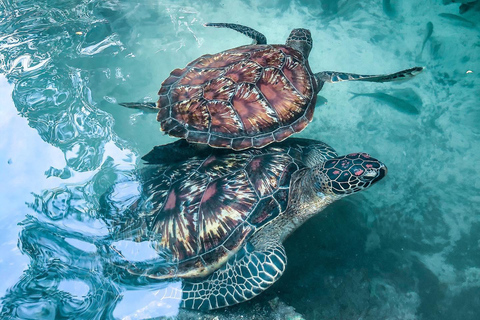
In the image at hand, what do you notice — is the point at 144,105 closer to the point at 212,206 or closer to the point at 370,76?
the point at 212,206

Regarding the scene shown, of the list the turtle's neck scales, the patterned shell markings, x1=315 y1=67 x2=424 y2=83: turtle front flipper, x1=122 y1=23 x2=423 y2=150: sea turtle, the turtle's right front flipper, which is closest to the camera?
the patterned shell markings

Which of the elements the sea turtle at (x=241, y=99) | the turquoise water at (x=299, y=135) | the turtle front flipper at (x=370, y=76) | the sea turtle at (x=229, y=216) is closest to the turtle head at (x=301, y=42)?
the turquoise water at (x=299, y=135)

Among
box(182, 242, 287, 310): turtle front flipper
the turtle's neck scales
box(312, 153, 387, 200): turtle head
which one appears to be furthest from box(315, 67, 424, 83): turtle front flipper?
box(182, 242, 287, 310): turtle front flipper

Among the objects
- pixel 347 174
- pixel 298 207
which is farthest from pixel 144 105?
pixel 347 174

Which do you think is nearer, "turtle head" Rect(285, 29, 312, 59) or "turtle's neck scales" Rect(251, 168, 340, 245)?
"turtle's neck scales" Rect(251, 168, 340, 245)

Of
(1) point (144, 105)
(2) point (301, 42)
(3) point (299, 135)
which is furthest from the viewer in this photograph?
(2) point (301, 42)

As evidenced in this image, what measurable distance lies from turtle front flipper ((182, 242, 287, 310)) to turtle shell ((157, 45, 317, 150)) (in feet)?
2.86

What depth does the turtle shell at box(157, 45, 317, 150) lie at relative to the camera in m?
2.39

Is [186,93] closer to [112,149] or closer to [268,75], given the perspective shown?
[268,75]

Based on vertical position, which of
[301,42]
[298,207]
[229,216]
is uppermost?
[301,42]

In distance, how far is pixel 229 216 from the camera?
Result: 2020 millimetres

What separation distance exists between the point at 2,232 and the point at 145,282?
134cm

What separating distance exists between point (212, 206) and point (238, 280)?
0.52m

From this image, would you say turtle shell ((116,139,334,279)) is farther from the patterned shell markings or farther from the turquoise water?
the turquoise water
